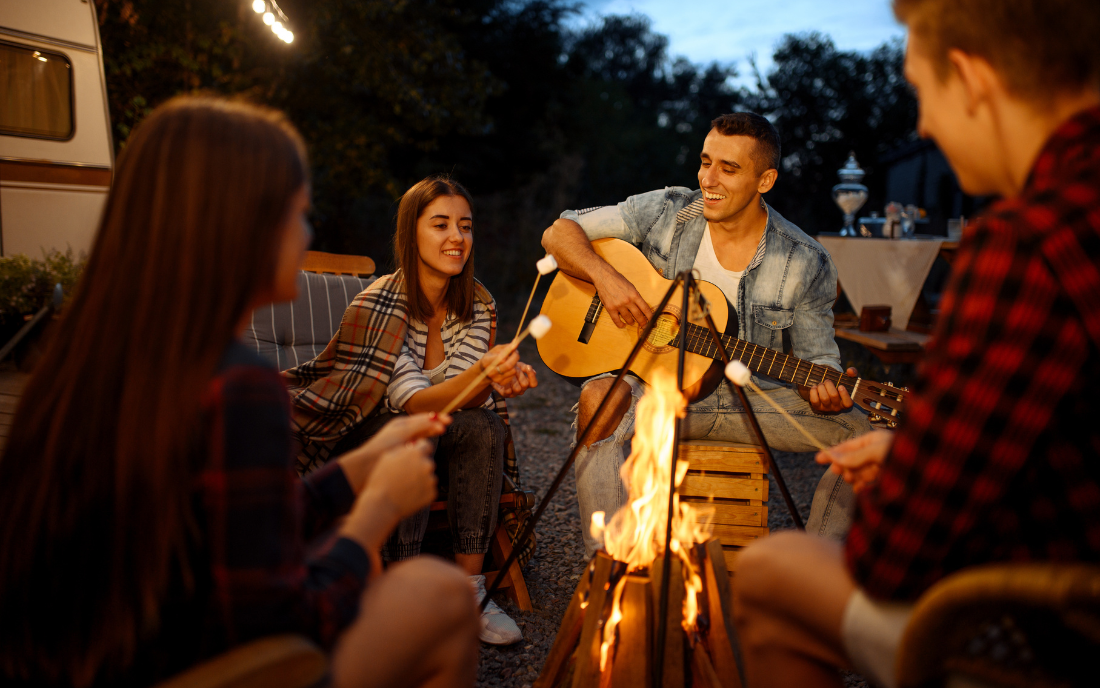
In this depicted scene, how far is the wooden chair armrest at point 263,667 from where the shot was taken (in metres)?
1.08

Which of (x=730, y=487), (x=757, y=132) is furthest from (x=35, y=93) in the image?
(x=730, y=487)

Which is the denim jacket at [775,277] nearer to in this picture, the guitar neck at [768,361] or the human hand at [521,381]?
the guitar neck at [768,361]

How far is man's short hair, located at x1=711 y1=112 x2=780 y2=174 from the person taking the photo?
3426 millimetres

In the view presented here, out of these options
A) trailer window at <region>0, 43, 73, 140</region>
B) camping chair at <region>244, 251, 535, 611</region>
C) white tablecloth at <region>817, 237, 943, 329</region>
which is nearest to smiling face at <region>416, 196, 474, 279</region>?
camping chair at <region>244, 251, 535, 611</region>

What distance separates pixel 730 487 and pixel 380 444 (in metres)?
1.80

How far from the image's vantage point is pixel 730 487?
10.00ft

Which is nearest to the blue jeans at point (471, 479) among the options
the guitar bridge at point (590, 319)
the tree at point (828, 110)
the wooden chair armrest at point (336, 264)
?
the guitar bridge at point (590, 319)

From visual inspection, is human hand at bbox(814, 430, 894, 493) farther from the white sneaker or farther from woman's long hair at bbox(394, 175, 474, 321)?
woman's long hair at bbox(394, 175, 474, 321)

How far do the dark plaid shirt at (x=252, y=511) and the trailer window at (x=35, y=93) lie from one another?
6087 mm

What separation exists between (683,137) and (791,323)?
24.7m

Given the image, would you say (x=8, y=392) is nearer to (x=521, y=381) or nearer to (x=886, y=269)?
(x=521, y=381)

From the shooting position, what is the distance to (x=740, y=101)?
2872cm

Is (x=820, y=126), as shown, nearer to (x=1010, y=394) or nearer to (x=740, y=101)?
(x=740, y=101)

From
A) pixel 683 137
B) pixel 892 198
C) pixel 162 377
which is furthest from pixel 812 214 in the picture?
pixel 162 377
